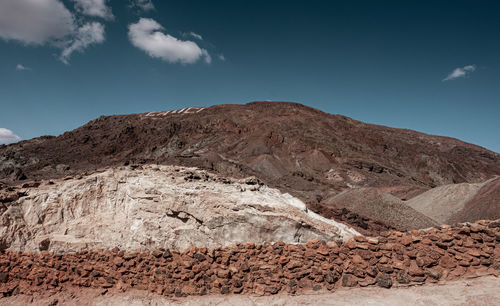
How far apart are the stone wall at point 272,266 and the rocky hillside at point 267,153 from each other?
18468 millimetres

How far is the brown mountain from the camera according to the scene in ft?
91.3

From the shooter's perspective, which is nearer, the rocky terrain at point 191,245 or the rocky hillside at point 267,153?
the rocky terrain at point 191,245

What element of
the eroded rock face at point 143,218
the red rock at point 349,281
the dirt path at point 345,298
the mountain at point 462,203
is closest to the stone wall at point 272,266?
the red rock at point 349,281

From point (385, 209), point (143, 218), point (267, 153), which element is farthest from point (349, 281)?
point (267, 153)

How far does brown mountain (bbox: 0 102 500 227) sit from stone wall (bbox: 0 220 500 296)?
18.9 metres

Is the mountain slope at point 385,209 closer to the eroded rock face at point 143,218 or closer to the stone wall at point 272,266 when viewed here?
the eroded rock face at point 143,218

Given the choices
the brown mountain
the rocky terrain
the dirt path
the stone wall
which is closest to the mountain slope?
the rocky terrain

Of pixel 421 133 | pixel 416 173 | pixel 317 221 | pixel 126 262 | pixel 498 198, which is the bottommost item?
pixel 126 262

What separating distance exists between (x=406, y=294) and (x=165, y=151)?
113 ft

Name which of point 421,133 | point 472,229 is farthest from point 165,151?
point 421,133

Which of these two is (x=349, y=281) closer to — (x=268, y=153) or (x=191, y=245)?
(x=191, y=245)

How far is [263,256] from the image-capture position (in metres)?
4.98

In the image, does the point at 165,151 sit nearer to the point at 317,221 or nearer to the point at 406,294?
the point at 317,221

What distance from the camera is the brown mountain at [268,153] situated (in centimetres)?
2783
